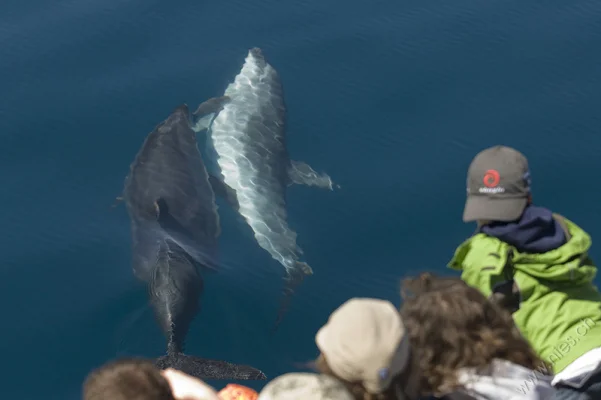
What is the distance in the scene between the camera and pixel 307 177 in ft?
33.6

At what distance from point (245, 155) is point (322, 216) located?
1839mm

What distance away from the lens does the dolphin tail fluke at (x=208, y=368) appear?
300 inches

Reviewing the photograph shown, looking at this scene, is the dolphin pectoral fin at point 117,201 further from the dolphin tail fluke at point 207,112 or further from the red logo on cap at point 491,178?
the red logo on cap at point 491,178

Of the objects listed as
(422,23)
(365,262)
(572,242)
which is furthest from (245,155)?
(572,242)

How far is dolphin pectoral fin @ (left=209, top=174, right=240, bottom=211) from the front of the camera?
10.4m

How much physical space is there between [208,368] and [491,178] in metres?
3.86

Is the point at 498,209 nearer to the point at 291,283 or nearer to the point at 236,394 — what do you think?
the point at 236,394

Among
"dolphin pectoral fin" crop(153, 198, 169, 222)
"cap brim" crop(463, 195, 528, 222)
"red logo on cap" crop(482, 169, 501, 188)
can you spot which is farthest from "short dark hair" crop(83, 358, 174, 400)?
"dolphin pectoral fin" crop(153, 198, 169, 222)

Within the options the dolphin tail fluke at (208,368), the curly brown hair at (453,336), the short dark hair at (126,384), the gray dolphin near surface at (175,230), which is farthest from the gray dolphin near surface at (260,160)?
the short dark hair at (126,384)

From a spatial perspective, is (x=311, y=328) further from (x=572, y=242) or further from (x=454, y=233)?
(x=572, y=242)

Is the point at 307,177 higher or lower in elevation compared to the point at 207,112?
lower

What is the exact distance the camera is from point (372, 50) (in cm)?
1239

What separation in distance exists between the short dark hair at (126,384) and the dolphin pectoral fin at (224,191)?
6.54 metres

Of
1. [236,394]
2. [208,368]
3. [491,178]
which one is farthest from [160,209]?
[491,178]
